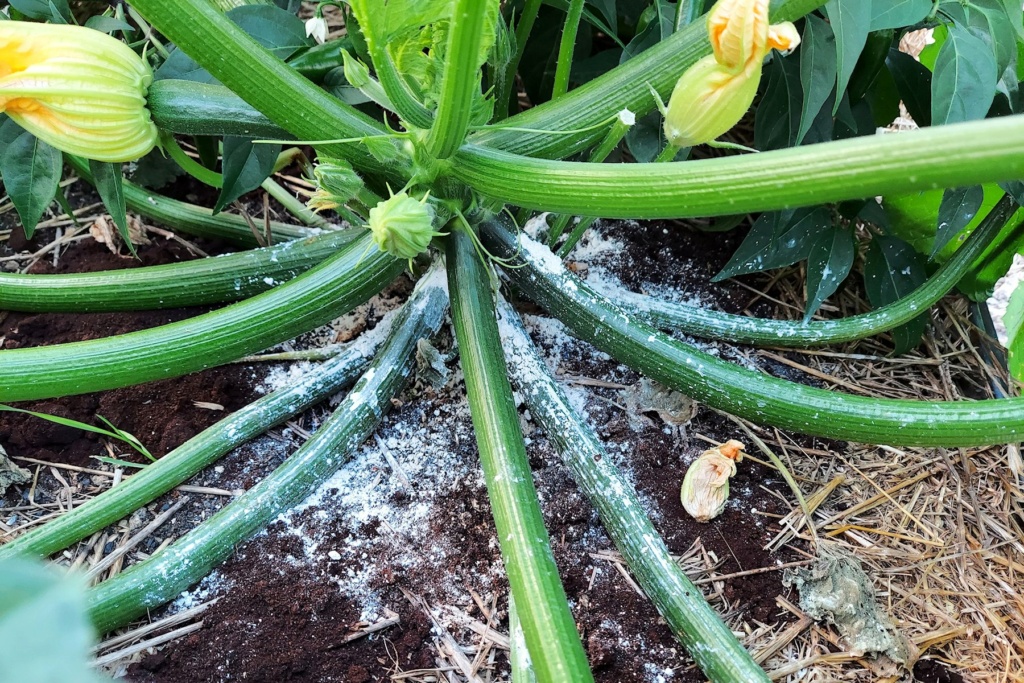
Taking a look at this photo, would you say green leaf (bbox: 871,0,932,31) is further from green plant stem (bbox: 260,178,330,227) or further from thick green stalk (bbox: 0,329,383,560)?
green plant stem (bbox: 260,178,330,227)

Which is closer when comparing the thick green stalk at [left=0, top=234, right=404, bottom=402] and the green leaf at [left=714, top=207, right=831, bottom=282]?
the thick green stalk at [left=0, top=234, right=404, bottom=402]

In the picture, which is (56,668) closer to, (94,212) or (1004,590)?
(1004,590)

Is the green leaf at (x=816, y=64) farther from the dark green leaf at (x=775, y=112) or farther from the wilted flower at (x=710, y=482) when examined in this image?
the wilted flower at (x=710, y=482)

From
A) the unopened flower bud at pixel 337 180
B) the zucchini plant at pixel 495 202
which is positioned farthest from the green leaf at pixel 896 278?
the unopened flower bud at pixel 337 180

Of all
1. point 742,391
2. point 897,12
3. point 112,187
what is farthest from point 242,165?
point 897,12

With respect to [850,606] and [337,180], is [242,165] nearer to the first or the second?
[337,180]

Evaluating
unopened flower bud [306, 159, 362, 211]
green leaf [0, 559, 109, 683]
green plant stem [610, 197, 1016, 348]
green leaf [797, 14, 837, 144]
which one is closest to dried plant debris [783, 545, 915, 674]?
green plant stem [610, 197, 1016, 348]
